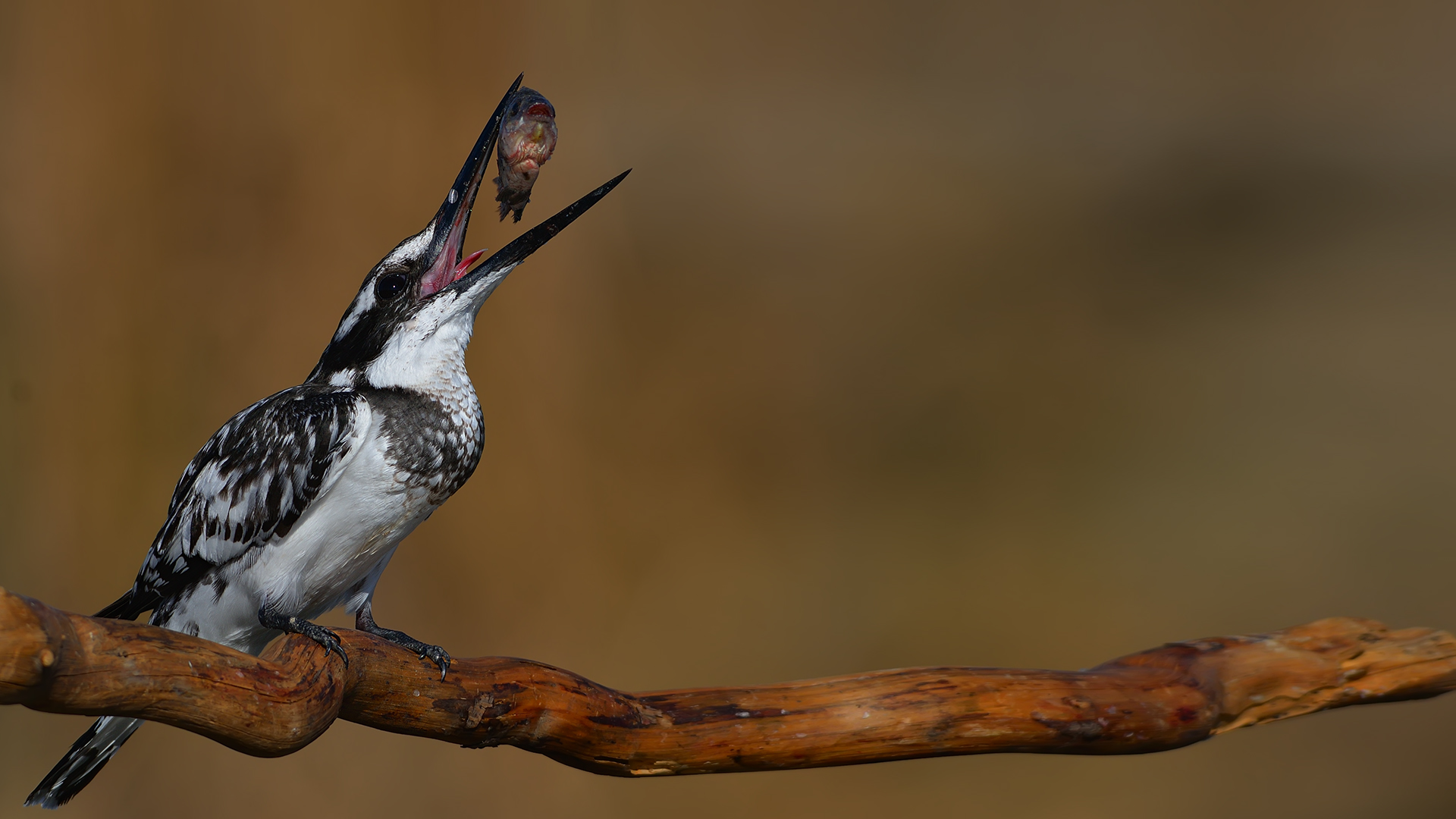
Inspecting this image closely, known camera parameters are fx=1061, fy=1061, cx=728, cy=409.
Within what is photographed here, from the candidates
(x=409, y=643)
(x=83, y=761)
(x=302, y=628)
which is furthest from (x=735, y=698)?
(x=83, y=761)

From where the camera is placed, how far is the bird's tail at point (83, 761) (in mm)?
1522

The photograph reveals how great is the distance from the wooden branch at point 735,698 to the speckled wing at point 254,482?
26cm

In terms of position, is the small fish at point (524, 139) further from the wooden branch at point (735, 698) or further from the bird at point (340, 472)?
the wooden branch at point (735, 698)

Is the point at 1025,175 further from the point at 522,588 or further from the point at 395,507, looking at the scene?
the point at 395,507

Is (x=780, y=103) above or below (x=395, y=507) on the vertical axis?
above

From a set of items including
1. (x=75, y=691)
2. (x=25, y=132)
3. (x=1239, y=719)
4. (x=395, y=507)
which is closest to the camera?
(x=75, y=691)

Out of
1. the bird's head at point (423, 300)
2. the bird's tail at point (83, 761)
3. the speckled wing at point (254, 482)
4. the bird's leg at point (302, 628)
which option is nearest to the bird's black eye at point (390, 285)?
the bird's head at point (423, 300)

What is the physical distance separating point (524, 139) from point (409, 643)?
0.72m

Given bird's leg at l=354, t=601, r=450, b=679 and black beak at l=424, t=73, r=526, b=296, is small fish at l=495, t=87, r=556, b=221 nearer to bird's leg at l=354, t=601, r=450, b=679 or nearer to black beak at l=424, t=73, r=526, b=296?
black beak at l=424, t=73, r=526, b=296

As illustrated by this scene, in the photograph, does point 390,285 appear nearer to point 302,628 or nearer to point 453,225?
point 453,225

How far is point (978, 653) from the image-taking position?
3.56 meters

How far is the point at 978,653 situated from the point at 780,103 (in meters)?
1.99

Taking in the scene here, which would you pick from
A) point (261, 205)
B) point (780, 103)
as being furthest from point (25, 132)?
point (780, 103)

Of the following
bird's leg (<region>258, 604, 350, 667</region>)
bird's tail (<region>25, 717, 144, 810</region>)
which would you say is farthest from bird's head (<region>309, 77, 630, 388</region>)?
bird's tail (<region>25, 717, 144, 810</region>)
